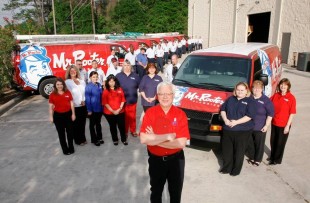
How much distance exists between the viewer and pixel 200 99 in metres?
5.30

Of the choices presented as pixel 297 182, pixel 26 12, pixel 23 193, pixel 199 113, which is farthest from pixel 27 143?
pixel 26 12

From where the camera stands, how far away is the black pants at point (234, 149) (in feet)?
15.0

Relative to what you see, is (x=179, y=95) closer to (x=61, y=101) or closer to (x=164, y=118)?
(x=61, y=101)

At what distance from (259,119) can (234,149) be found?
2.29 ft

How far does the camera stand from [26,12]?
56500 mm

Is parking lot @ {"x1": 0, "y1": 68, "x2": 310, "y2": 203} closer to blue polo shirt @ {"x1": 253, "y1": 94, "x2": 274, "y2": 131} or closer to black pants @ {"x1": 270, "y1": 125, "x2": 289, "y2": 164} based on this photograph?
black pants @ {"x1": 270, "y1": 125, "x2": 289, "y2": 164}

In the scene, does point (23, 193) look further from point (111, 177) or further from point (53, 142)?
point (53, 142)

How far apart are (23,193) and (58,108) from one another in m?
1.67

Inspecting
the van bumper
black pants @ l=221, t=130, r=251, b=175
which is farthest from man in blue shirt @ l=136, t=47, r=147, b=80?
black pants @ l=221, t=130, r=251, b=175

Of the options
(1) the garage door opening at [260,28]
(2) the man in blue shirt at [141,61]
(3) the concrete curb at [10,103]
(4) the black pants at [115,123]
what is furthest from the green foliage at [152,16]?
(4) the black pants at [115,123]

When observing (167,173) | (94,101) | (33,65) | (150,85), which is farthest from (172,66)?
(33,65)

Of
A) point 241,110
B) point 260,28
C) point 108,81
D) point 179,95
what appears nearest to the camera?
point 241,110

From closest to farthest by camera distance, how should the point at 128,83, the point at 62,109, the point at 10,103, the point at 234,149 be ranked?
the point at 234,149, the point at 62,109, the point at 128,83, the point at 10,103

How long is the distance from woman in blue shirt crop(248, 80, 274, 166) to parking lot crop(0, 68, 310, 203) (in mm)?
328
